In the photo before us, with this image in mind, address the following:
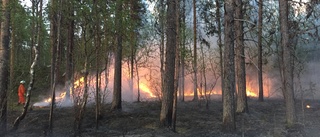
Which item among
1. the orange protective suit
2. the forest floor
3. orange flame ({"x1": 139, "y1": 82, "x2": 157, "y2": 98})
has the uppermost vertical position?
the orange protective suit

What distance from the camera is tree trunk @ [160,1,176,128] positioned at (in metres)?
12.7

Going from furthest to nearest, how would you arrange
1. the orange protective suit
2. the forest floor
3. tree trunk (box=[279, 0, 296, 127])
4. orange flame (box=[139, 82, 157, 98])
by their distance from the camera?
orange flame (box=[139, 82, 157, 98]), the orange protective suit, tree trunk (box=[279, 0, 296, 127]), the forest floor

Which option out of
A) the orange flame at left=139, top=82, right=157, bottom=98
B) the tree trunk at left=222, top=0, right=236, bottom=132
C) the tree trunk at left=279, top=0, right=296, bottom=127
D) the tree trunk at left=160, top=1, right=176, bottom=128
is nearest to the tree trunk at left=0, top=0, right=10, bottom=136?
the tree trunk at left=160, top=1, right=176, bottom=128

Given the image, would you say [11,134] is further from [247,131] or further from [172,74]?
[247,131]

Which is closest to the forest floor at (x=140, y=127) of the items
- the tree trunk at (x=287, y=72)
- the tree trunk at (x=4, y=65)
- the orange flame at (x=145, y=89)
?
the tree trunk at (x=287, y=72)

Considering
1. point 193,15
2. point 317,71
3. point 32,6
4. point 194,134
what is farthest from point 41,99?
point 317,71

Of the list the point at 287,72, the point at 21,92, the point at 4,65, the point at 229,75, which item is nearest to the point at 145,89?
the point at 21,92

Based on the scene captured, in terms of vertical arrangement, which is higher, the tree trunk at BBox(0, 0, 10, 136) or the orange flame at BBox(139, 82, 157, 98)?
the tree trunk at BBox(0, 0, 10, 136)

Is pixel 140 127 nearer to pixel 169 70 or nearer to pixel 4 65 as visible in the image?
pixel 169 70

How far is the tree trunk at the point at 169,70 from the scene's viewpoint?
12.7 meters

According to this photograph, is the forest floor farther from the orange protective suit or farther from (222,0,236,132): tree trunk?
the orange protective suit

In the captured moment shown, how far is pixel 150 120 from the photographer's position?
14734mm

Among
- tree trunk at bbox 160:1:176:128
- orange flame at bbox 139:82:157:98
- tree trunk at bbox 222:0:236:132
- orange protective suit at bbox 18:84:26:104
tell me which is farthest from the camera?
orange flame at bbox 139:82:157:98

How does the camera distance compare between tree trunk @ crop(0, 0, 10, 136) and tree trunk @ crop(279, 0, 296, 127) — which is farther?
tree trunk @ crop(279, 0, 296, 127)
